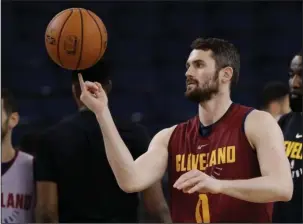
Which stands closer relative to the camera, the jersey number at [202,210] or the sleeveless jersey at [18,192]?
the jersey number at [202,210]

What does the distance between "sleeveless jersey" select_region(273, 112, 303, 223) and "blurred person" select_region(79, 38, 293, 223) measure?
3.02 feet

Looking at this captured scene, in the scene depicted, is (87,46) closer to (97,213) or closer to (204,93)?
(204,93)

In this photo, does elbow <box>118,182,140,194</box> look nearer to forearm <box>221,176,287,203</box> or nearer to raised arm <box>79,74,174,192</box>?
raised arm <box>79,74,174,192</box>

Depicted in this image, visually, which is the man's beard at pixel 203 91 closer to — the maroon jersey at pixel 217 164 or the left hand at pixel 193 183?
the maroon jersey at pixel 217 164

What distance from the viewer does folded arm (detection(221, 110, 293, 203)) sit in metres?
2.83

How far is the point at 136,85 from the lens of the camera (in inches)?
340

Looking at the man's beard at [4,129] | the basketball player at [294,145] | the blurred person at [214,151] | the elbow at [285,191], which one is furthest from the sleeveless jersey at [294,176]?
the man's beard at [4,129]

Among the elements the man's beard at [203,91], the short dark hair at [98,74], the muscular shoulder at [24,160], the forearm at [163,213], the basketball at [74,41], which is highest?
the basketball at [74,41]

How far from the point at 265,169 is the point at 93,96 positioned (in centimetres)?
76

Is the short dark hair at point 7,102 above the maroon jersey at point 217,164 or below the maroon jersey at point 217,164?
above

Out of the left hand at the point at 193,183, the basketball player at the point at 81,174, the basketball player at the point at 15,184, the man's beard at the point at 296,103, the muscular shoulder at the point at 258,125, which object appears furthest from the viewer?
the man's beard at the point at 296,103

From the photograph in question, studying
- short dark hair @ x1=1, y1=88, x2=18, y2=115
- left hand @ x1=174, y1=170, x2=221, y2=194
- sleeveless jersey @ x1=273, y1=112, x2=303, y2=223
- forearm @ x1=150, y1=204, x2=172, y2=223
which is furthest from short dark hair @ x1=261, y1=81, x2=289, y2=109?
left hand @ x1=174, y1=170, x2=221, y2=194

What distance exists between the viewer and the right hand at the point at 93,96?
2.96 metres

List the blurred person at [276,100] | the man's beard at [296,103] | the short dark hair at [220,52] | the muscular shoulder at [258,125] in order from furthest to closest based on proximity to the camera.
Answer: the blurred person at [276,100]
the man's beard at [296,103]
the short dark hair at [220,52]
the muscular shoulder at [258,125]
